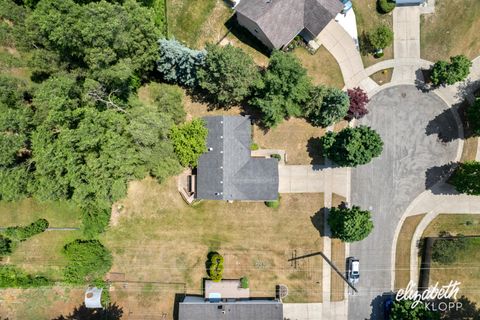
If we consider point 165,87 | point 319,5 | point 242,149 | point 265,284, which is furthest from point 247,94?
point 265,284

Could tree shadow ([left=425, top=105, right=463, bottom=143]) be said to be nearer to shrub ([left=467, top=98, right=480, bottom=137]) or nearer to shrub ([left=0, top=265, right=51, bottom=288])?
shrub ([left=467, top=98, right=480, bottom=137])

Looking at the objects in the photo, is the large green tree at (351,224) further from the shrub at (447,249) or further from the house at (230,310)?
the house at (230,310)

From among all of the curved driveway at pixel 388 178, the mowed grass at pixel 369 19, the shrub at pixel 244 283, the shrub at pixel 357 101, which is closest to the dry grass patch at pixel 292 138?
the shrub at pixel 357 101

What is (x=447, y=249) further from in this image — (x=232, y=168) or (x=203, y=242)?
(x=203, y=242)

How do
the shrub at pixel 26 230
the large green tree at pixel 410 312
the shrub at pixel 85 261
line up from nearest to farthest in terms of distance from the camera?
the large green tree at pixel 410 312, the shrub at pixel 85 261, the shrub at pixel 26 230

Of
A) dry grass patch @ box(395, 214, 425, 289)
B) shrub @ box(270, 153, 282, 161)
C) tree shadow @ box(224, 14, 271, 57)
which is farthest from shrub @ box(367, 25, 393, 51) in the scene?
dry grass patch @ box(395, 214, 425, 289)

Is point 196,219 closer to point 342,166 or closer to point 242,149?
point 242,149

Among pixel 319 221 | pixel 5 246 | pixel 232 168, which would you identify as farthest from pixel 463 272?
pixel 5 246
